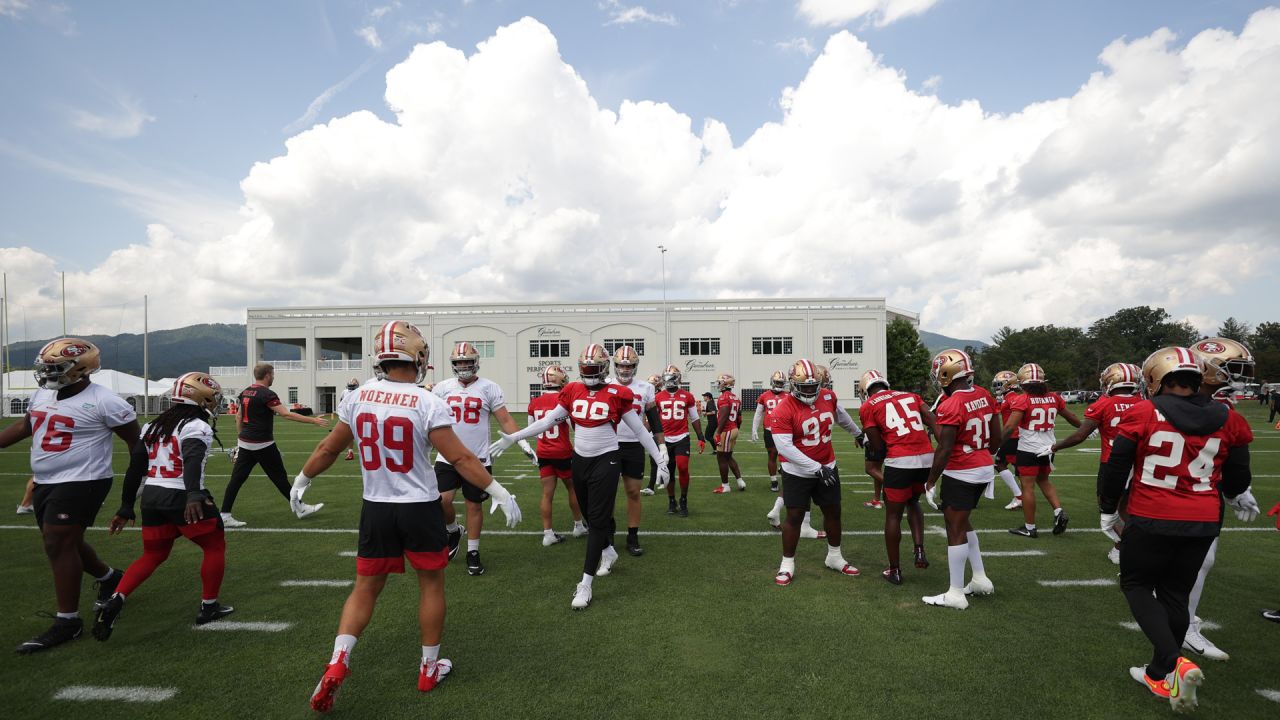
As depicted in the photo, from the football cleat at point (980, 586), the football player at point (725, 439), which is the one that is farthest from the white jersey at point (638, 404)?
the football cleat at point (980, 586)

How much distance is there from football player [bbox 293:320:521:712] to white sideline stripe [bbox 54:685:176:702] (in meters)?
1.23

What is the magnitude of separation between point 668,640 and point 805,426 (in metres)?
2.42

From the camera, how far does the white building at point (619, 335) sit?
4991 centimetres

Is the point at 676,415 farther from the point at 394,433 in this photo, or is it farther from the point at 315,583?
the point at 394,433

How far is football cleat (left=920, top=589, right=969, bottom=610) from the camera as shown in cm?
510

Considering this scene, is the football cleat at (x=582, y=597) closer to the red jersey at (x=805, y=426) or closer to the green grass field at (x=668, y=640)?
the green grass field at (x=668, y=640)

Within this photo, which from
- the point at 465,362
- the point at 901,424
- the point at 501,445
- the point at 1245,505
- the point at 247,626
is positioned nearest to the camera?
the point at 1245,505

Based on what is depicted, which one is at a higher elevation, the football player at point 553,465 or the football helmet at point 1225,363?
the football helmet at point 1225,363

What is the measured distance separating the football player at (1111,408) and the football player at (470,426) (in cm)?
583

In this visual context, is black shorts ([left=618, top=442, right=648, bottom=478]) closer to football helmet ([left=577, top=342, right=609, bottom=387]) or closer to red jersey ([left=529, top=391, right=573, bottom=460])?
red jersey ([left=529, top=391, right=573, bottom=460])

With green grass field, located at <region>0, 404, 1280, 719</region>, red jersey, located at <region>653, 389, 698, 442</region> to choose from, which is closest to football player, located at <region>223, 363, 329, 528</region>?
green grass field, located at <region>0, 404, 1280, 719</region>

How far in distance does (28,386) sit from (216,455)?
6590 cm

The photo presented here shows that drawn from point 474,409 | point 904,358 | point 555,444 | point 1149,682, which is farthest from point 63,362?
point 904,358

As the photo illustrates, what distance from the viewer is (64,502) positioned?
453cm
